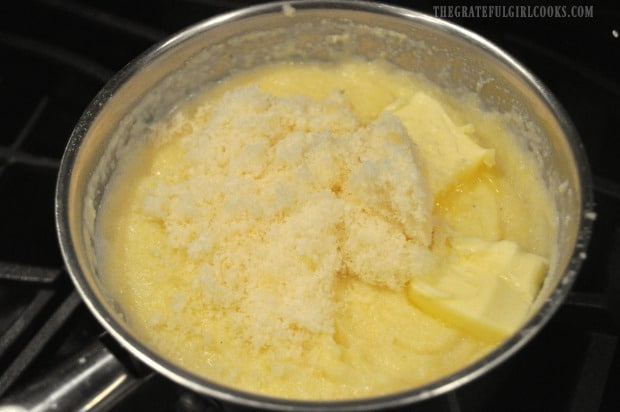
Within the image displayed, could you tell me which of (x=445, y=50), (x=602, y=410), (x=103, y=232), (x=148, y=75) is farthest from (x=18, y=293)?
(x=602, y=410)

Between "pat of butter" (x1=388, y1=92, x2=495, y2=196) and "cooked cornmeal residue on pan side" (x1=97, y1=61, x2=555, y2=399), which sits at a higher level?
"pat of butter" (x1=388, y1=92, x2=495, y2=196)

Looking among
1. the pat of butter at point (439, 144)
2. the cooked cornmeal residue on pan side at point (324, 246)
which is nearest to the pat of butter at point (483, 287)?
the cooked cornmeal residue on pan side at point (324, 246)

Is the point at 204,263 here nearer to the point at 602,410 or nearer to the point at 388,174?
the point at 388,174

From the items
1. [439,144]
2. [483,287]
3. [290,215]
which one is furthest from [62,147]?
[483,287]

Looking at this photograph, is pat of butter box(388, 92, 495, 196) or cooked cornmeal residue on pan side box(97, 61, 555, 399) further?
pat of butter box(388, 92, 495, 196)

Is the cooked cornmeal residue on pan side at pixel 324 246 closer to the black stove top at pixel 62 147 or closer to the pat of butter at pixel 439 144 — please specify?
the pat of butter at pixel 439 144

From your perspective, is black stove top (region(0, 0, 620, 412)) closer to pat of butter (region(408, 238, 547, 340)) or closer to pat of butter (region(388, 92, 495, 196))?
pat of butter (region(408, 238, 547, 340))

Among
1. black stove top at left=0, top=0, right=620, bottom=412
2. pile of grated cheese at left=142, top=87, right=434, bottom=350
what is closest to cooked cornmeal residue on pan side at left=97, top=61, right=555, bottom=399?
pile of grated cheese at left=142, top=87, right=434, bottom=350
